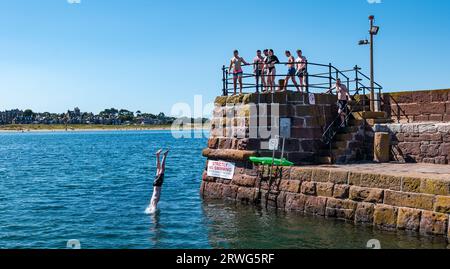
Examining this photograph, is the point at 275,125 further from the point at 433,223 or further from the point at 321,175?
the point at 433,223

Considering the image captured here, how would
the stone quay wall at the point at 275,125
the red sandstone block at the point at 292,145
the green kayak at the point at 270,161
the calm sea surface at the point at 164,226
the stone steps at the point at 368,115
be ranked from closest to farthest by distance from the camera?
the calm sea surface at the point at 164,226 → the green kayak at the point at 270,161 → the stone quay wall at the point at 275,125 → the red sandstone block at the point at 292,145 → the stone steps at the point at 368,115

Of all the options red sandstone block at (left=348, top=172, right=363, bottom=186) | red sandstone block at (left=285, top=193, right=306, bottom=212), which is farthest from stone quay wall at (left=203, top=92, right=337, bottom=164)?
red sandstone block at (left=348, top=172, right=363, bottom=186)

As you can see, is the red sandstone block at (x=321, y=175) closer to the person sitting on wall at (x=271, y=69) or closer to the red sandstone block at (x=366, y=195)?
the red sandstone block at (x=366, y=195)

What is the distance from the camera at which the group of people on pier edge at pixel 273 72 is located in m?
15.8

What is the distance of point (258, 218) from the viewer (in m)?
13.1

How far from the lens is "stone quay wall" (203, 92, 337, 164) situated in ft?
49.6

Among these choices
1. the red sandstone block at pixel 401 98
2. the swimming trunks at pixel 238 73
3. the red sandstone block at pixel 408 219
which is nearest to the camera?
the red sandstone block at pixel 408 219

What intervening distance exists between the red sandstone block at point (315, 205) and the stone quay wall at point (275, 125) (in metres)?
2.51

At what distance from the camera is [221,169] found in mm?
16234

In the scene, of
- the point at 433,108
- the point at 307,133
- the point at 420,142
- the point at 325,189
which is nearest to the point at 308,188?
the point at 325,189

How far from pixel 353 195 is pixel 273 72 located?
574 centimetres

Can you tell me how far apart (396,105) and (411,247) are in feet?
28.2

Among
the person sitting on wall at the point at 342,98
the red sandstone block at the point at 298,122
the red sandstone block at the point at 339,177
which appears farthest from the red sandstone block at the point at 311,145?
the red sandstone block at the point at 339,177
